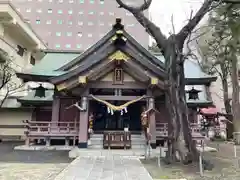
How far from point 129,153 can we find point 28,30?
57.8 ft

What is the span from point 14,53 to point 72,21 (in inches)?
1697

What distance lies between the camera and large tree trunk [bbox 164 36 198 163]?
8.06 meters

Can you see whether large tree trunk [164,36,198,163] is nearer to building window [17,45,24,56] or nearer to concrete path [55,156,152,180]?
concrete path [55,156,152,180]

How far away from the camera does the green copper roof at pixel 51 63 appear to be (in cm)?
1448

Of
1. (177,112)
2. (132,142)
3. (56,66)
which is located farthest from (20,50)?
(177,112)

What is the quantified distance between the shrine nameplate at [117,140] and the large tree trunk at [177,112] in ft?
12.1

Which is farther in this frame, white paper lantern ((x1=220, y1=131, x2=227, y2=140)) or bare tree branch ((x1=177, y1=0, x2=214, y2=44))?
white paper lantern ((x1=220, y1=131, x2=227, y2=140))

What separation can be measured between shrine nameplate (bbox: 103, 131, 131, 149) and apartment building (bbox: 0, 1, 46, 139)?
8534 mm

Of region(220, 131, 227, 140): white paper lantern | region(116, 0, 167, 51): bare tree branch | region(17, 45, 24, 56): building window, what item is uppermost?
region(17, 45, 24, 56): building window

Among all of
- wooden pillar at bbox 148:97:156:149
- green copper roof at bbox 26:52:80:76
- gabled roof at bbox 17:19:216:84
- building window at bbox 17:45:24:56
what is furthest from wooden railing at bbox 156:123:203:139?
building window at bbox 17:45:24:56

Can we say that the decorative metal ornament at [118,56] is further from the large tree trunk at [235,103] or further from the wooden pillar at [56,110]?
the large tree trunk at [235,103]

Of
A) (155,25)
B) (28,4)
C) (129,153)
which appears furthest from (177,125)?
(28,4)

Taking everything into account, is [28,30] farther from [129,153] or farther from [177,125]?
[177,125]

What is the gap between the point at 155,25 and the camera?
949 cm
